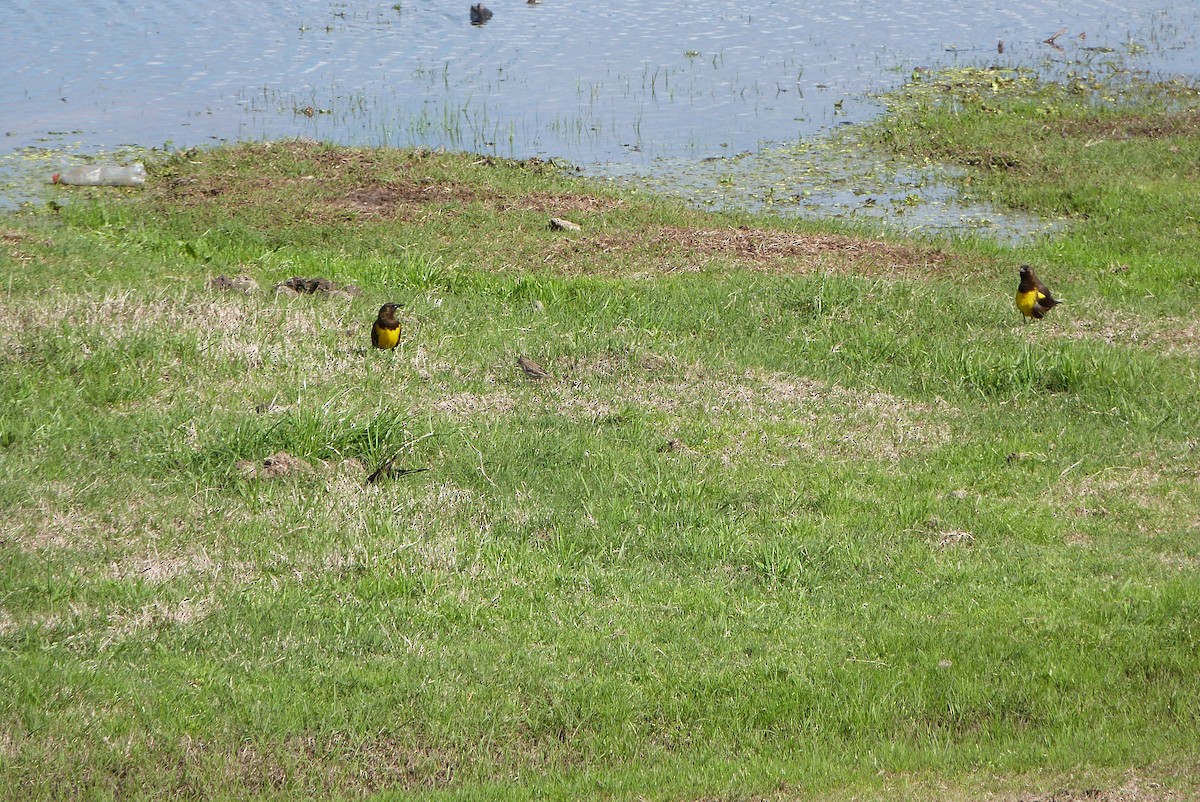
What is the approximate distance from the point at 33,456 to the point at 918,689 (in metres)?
4.94

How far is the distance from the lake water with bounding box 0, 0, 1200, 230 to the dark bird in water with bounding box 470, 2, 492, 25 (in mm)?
302

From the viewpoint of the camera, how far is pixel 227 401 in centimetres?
795

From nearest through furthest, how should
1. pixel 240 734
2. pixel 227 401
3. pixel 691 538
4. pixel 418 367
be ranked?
pixel 240 734
pixel 691 538
pixel 227 401
pixel 418 367

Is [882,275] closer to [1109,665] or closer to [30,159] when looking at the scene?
[1109,665]

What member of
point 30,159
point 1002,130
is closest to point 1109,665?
point 1002,130

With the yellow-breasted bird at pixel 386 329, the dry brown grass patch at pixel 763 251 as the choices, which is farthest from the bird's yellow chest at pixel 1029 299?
the yellow-breasted bird at pixel 386 329

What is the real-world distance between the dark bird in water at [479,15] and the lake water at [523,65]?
30cm

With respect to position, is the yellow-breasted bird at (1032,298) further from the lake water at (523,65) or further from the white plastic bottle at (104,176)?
the white plastic bottle at (104,176)

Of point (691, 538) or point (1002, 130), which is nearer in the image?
point (691, 538)

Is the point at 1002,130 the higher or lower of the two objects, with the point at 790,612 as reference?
higher

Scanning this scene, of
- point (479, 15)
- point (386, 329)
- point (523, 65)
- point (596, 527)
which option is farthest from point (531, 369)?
point (479, 15)

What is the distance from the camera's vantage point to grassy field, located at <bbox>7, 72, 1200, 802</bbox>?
4875mm

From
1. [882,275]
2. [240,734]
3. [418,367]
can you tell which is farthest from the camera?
[882,275]

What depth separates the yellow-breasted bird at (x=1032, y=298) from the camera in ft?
32.3
